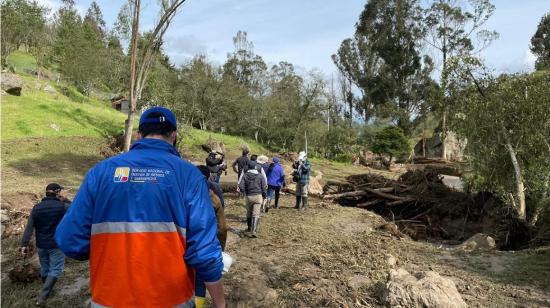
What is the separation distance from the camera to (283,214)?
13320mm

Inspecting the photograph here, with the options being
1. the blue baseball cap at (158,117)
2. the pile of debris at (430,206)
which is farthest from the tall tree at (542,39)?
the blue baseball cap at (158,117)

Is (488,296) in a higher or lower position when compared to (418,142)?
lower

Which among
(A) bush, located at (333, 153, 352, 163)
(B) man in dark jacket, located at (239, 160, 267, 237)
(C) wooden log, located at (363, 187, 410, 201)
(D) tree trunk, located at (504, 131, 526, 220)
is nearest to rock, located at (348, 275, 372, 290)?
(B) man in dark jacket, located at (239, 160, 267, 237)

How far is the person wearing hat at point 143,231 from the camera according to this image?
7.82 ft

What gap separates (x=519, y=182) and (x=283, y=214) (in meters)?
6.77

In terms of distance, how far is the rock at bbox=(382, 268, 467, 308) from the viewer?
5.74 meters

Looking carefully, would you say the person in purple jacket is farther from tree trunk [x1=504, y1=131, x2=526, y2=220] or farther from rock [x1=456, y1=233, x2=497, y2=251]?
tree trunk [x1=504, y1=131, x2=526, y2=220]

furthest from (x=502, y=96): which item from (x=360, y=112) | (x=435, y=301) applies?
(x=360, y=112)

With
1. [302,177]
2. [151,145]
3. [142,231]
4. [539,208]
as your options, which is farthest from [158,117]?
[539,208]

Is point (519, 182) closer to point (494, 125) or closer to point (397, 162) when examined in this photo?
point (494, 125)

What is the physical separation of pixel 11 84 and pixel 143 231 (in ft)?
98.2

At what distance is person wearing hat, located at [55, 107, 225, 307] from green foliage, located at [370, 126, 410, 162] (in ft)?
126

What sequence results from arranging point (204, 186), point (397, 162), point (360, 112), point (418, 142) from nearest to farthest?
point (204, 186), point (397, 162), point (418, 142), point (360, 112)

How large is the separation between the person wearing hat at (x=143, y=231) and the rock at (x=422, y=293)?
4.10 meters
